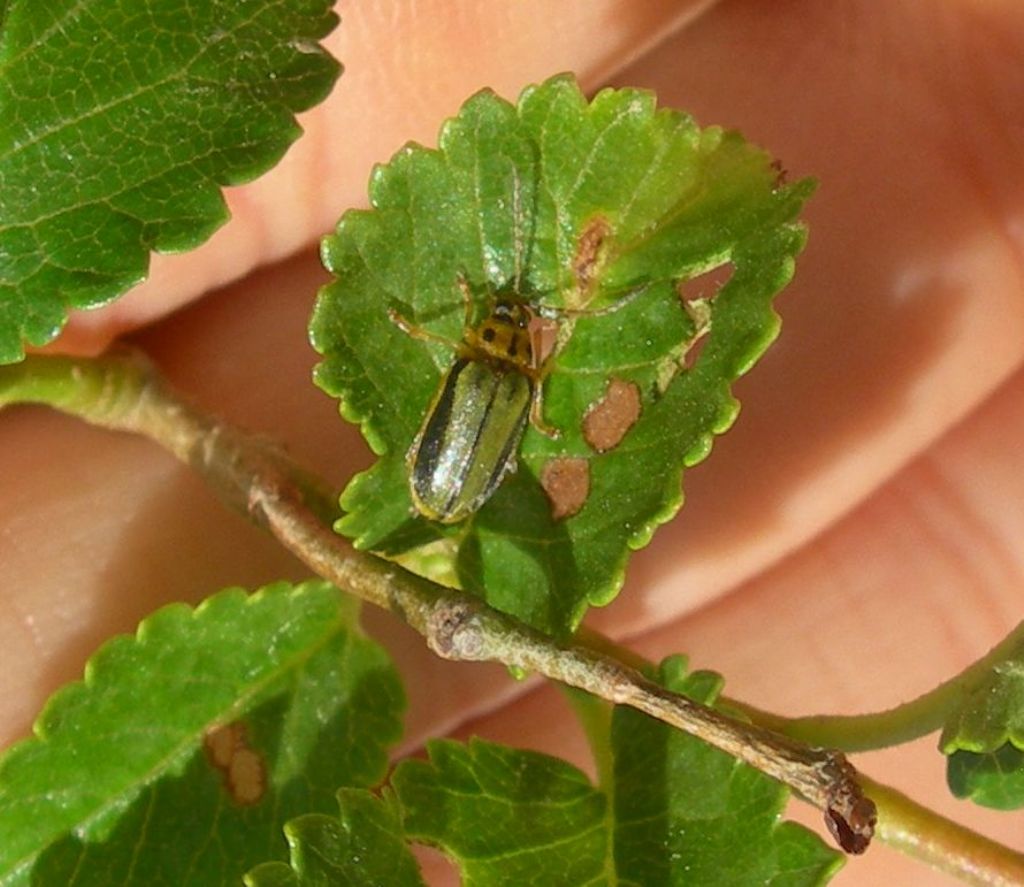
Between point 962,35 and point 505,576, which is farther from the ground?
point 505,576

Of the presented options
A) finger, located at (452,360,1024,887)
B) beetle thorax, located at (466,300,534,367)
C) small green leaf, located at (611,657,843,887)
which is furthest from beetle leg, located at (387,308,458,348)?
finger, located at (452,360,1024,887)

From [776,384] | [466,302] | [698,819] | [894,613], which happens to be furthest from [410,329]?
[894,613]

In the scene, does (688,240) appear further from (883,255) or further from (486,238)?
(883,255)

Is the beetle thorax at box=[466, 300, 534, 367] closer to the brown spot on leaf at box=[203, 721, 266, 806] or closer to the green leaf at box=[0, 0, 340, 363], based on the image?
the green leaf at box=[0, 0, 340, 363]

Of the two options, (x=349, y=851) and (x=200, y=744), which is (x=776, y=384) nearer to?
(x=200, y=744)

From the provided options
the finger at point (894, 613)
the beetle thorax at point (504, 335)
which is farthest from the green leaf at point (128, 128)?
the finger at point (894, 613)

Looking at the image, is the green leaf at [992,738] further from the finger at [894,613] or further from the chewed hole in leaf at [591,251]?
the finger at [894,613]

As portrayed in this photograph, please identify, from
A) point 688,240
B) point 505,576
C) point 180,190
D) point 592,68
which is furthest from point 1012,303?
point 180,190
